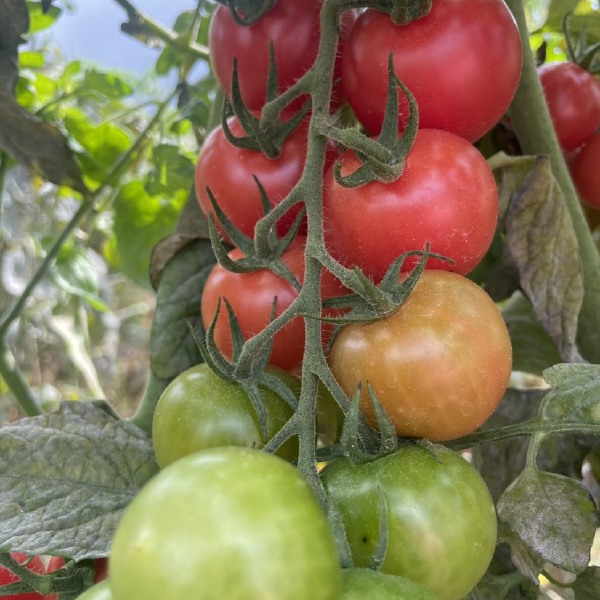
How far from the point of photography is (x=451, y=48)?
1.56 feet

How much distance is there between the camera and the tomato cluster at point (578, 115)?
25.2 inches

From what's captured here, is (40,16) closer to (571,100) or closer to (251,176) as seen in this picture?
(251,176)

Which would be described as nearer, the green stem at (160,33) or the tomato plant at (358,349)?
the tomato plant at (358,349)

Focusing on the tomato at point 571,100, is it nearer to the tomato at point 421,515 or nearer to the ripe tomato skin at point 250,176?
the ripe tomato skin at point 250,176

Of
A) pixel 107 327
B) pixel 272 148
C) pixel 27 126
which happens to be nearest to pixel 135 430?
pixel 272 148

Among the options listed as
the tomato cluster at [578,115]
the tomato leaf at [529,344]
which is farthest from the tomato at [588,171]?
the tomato leaf at [529,344]

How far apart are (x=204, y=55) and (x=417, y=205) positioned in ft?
1.56

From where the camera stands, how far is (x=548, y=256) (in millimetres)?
550

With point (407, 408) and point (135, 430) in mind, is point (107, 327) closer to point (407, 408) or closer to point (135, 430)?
point (135, 430)

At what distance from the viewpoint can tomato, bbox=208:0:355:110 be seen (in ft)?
1.83

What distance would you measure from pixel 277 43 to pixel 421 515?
0.39 metres

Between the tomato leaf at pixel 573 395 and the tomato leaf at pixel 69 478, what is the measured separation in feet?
0.95

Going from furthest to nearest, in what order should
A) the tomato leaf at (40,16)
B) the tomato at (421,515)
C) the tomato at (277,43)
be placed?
1. the tomato leaf at (40,16)
2. the tomato at (277,43)
3. the tomato at (421,515)

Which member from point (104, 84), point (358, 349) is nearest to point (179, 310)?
point (358, 349)
